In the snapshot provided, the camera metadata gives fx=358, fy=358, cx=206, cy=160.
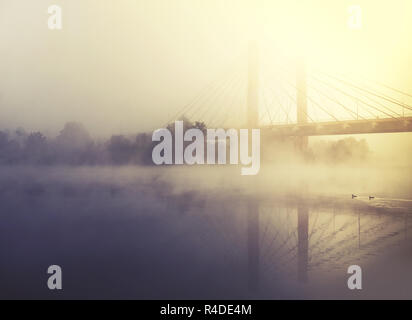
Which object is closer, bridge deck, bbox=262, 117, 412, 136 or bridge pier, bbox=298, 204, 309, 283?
bridge pier, bbox=298, 204, 309, 283

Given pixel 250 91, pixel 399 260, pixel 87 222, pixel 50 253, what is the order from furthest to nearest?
pixel 250 91 < pixel 87 222 < pixel 50 253 < pixel 399 260

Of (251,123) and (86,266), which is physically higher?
(251,123)

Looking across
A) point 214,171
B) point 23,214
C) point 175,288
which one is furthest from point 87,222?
point 214,171

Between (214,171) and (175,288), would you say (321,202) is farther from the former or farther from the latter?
(214,171)

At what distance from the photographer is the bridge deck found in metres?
6.82

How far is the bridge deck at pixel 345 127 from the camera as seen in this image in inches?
268

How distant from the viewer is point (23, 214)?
24.8ft

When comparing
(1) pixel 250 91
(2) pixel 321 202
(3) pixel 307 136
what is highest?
(1) pixel 250 91

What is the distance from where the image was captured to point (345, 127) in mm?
7340

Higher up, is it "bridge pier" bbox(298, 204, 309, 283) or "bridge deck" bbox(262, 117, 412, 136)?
"bridge deck" bbox(262, 117, 412, 136)

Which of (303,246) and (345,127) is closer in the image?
(303,246)

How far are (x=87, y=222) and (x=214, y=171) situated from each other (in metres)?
9.40

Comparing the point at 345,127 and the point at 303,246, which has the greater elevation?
the point at 345,127

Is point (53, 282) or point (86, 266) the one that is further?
point (86, 266)
